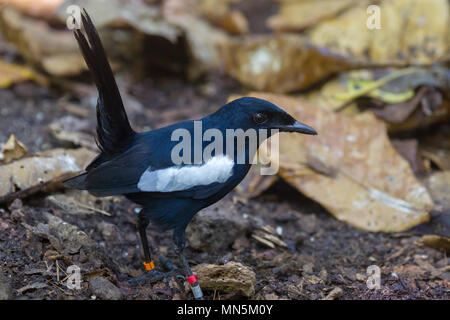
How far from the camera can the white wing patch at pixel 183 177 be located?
2.93m

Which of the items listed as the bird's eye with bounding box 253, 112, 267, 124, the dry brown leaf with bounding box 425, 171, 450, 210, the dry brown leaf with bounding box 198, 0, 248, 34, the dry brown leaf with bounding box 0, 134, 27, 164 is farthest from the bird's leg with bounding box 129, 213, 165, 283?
the dry brown leaf with bounding box 198, 0, 248, 34

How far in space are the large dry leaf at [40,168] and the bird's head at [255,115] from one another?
134 cm

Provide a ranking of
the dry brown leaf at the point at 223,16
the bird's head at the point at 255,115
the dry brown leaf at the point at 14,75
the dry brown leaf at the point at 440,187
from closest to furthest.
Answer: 1. the bird's head at the point at 255,115
2. the dry brown leaf at the point at 440,187
3. the dry brown leaf at the point at 14,75
4. the dry brown leaf at the point at 223,16

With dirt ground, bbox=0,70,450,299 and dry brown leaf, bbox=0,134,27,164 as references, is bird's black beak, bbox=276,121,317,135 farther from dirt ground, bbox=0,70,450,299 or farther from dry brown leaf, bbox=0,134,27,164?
dry brown leaf, bbox=0,134,27,164

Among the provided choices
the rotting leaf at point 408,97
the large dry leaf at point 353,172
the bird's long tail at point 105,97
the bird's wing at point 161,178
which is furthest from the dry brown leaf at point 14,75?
the rotting leaf at point 408,97

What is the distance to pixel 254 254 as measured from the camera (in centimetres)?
351

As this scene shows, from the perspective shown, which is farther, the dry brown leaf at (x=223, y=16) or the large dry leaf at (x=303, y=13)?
the dry brown leaf at (x=223, y=16)

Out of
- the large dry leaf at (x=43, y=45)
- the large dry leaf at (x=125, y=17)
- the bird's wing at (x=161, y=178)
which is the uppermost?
the large dry leaf at (x=125, y=17)

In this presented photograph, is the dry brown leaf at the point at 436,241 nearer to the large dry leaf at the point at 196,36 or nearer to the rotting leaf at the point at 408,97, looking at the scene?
the rotting leaf at the point at 408,97

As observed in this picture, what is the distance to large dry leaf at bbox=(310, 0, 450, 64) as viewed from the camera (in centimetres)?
538

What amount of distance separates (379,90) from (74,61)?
3106 millimetres

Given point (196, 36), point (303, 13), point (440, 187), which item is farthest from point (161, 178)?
point (303, 13)
